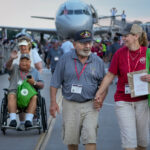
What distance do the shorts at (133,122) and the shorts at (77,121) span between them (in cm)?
32

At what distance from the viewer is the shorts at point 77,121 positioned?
19.4 ft

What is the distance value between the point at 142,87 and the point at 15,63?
3.55 metres

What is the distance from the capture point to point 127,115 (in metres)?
5.74

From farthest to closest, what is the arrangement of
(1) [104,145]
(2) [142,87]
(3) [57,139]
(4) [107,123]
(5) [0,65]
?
(5) [0,65]
(4) [107,123]
(3) [57,139]
(1) [104,145]
(2) [142,87]

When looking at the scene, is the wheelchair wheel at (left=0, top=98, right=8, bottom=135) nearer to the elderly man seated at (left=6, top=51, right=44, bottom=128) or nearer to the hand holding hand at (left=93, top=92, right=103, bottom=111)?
the elderly man seated at (left=6, top=51, right=44, bottom=128)

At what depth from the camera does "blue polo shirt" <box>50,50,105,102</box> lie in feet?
19.5

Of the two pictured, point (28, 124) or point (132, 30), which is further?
point (28, 124)

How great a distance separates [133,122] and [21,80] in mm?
3291

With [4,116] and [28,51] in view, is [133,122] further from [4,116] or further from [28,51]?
[28,51]

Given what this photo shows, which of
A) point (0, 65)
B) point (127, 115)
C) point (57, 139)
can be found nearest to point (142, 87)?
point (127, 115)

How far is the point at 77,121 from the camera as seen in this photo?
5965 millimetres

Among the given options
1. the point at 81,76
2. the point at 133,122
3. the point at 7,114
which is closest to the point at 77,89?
the point at 81,76

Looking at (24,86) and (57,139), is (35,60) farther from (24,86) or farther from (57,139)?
(57,139)

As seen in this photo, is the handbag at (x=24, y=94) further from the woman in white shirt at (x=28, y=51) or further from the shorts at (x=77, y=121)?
the shorts at (x=77, y=121)
